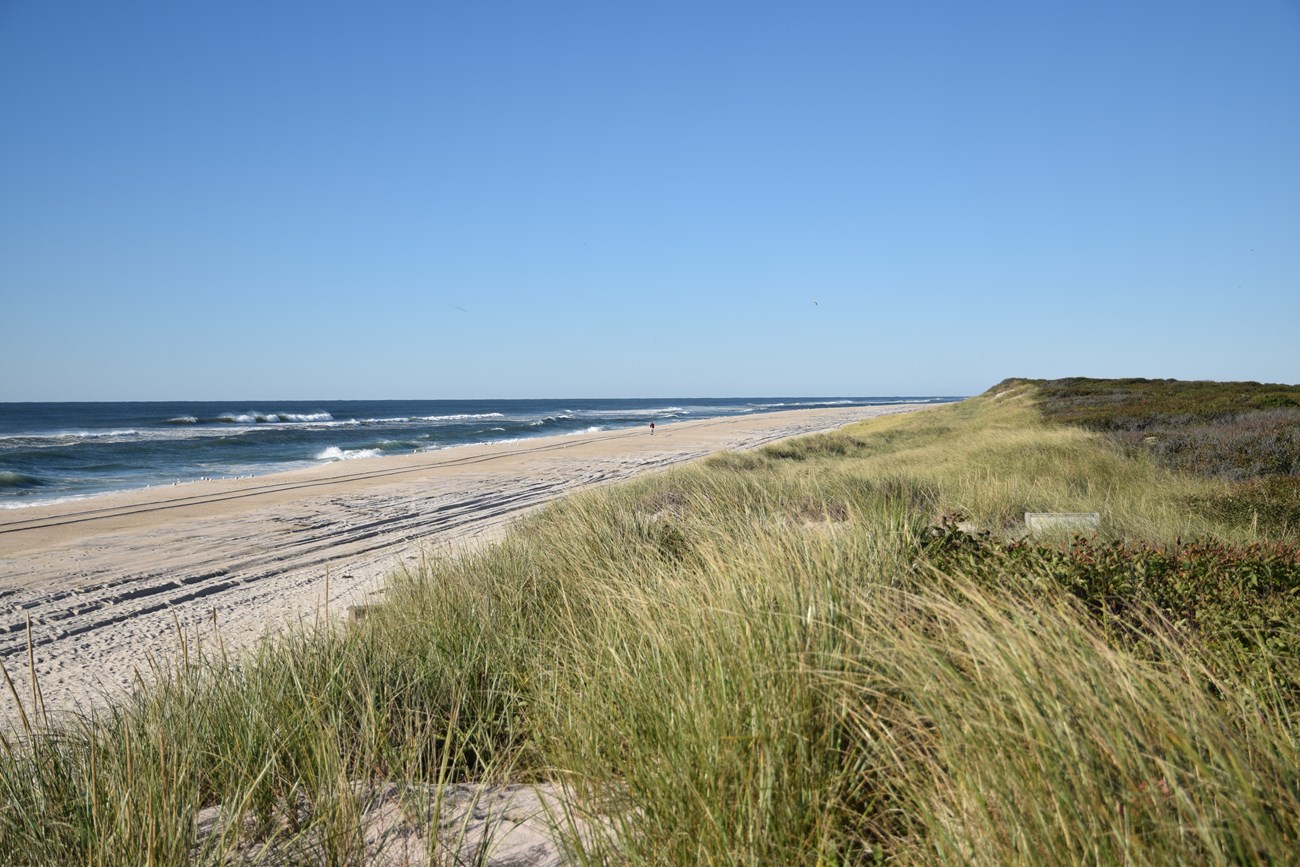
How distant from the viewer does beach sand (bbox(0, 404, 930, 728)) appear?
6617mm

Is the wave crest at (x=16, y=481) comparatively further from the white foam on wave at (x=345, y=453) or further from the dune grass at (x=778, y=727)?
the dune grass at (x=778, y=727)

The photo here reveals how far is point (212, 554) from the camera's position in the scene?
10805 mm

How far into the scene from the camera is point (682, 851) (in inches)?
82.2

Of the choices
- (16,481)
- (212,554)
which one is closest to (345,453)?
(16,481)

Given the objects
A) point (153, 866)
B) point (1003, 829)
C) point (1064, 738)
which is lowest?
point (153, 866)

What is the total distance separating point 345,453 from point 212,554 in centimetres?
2183

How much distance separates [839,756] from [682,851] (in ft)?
1.94

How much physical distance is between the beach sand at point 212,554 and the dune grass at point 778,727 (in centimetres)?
55

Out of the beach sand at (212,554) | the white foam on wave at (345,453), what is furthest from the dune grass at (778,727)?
the white foam on wave at (345,453)

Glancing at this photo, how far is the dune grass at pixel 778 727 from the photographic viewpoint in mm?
1790

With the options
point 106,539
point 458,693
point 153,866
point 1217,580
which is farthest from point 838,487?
point 106,539

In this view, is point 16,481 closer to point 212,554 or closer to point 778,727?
point 212,554

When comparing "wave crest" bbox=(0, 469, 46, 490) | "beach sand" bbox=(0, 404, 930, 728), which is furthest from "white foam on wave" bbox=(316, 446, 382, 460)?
"wave crest" bbox=(0, 469, 46, 490)

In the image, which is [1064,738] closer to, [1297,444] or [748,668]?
[748,668]
